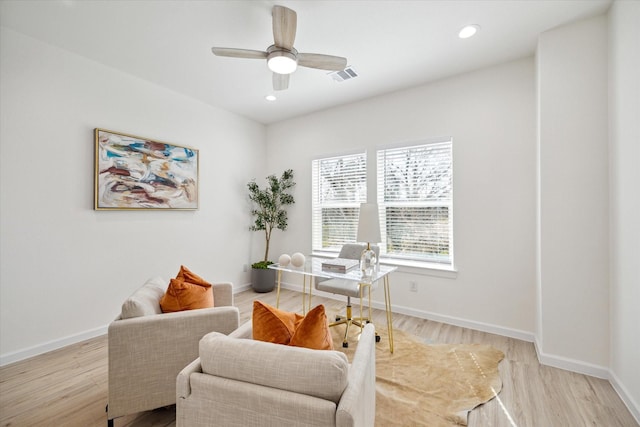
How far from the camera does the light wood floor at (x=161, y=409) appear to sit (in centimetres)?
168

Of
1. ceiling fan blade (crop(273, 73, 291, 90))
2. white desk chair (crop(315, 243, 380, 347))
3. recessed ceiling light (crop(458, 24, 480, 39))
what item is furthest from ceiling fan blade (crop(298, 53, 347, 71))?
white desk chair (crop(315, 243, 380, 347))

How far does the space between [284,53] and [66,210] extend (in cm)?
254

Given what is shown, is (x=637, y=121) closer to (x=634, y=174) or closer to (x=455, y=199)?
(x=634, y=174)

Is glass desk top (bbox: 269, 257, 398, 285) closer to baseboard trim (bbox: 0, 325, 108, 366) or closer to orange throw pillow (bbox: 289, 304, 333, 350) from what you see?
orange throw pillow (bbox: 289, 304, 333, 350)

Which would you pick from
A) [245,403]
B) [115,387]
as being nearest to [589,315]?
[245,403]

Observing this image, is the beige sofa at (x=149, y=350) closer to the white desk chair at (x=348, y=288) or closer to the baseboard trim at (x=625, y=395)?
the white desk chair at (x=348, y=288)

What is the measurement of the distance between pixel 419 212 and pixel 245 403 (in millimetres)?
2922

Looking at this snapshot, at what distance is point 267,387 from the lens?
0.96 m

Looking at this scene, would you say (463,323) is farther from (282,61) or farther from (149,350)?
(282,61)

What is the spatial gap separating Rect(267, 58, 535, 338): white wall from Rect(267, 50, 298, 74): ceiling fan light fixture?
1799 millimetres

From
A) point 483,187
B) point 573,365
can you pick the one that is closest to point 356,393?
point 573,365

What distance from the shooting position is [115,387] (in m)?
1.52

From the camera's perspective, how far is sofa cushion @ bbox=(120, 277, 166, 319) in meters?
1.59

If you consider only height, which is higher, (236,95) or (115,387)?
(236,95)
